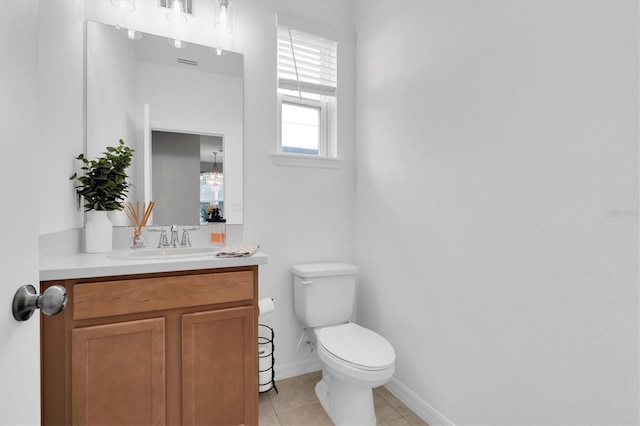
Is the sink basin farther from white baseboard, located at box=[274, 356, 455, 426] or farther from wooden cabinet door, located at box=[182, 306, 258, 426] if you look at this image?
white baseboard, located at box=[274, 356, 455, 426]

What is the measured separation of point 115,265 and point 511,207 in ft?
5.25

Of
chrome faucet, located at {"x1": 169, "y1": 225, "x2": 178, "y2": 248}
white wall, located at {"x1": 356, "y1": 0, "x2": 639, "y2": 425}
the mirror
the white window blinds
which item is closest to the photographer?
white wall, located at {"x1": 356, "y1": 0, "x2": 639, "y2": 425}

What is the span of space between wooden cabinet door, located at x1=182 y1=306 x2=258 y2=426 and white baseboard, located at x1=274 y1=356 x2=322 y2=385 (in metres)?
0.67

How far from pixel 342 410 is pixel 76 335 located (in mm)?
Result: 1265

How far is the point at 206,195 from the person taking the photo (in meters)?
1.91

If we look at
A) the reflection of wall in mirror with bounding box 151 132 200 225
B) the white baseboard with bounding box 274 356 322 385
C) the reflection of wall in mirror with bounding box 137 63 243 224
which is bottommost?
the white baseboard with bounding box 274 356 322 385

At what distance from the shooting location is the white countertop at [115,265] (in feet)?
3.74

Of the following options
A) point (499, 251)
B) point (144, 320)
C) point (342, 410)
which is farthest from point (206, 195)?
point (499, 251)

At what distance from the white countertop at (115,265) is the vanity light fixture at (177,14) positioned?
1387mm

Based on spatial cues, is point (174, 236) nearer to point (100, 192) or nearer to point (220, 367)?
point (100, 192)

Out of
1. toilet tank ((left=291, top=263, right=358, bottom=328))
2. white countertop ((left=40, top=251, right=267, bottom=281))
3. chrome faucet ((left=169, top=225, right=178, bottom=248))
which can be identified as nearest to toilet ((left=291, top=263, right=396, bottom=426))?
toilet tank ((left=291, top=263, right=358, bottom=328))

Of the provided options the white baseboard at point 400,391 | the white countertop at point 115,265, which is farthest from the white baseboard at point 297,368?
the white countertop at point 115,265

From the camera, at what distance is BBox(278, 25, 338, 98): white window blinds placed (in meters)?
2.17

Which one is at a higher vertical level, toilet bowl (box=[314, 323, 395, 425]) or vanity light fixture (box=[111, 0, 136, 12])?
vanity light fixture (box=[111, 0, 136, 12])
